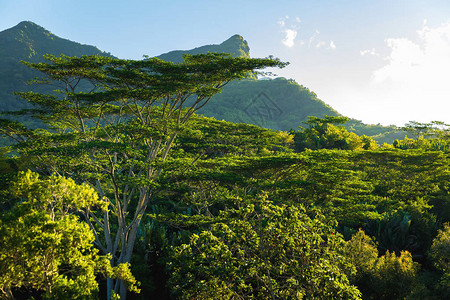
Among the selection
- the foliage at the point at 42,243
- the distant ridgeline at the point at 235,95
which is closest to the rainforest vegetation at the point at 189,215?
the foliage at the point at 42,243

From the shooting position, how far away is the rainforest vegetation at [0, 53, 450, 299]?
5512 mm

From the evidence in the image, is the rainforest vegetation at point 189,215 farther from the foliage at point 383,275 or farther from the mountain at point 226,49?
the mountain at point 226,49

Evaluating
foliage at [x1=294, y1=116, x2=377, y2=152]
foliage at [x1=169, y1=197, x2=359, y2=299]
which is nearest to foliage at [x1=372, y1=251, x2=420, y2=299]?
foliage at [x1=169, y1=197, x2=359, y2=299]

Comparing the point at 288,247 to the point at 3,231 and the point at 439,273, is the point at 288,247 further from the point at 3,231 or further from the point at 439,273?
the point at 439,273

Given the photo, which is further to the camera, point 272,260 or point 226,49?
point 226,49

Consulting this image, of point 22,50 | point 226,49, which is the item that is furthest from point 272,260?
point 226,49

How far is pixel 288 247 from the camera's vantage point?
5.59 meters

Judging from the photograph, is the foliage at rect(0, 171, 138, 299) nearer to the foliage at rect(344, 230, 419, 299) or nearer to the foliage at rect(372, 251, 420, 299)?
the foliage at rect(344, 230, 419, 299)

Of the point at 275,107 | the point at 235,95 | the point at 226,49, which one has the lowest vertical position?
the point at 275,107

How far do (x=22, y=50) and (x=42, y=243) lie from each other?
119643 mm

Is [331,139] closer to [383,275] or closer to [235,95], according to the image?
[383,275]

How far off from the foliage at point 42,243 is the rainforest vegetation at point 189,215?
0.09ft

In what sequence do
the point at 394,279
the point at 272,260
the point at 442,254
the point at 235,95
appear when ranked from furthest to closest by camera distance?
the point at 235,95 < the point at 442,254 < the point at 394,279 < the point at 272,260

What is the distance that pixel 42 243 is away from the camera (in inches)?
204
